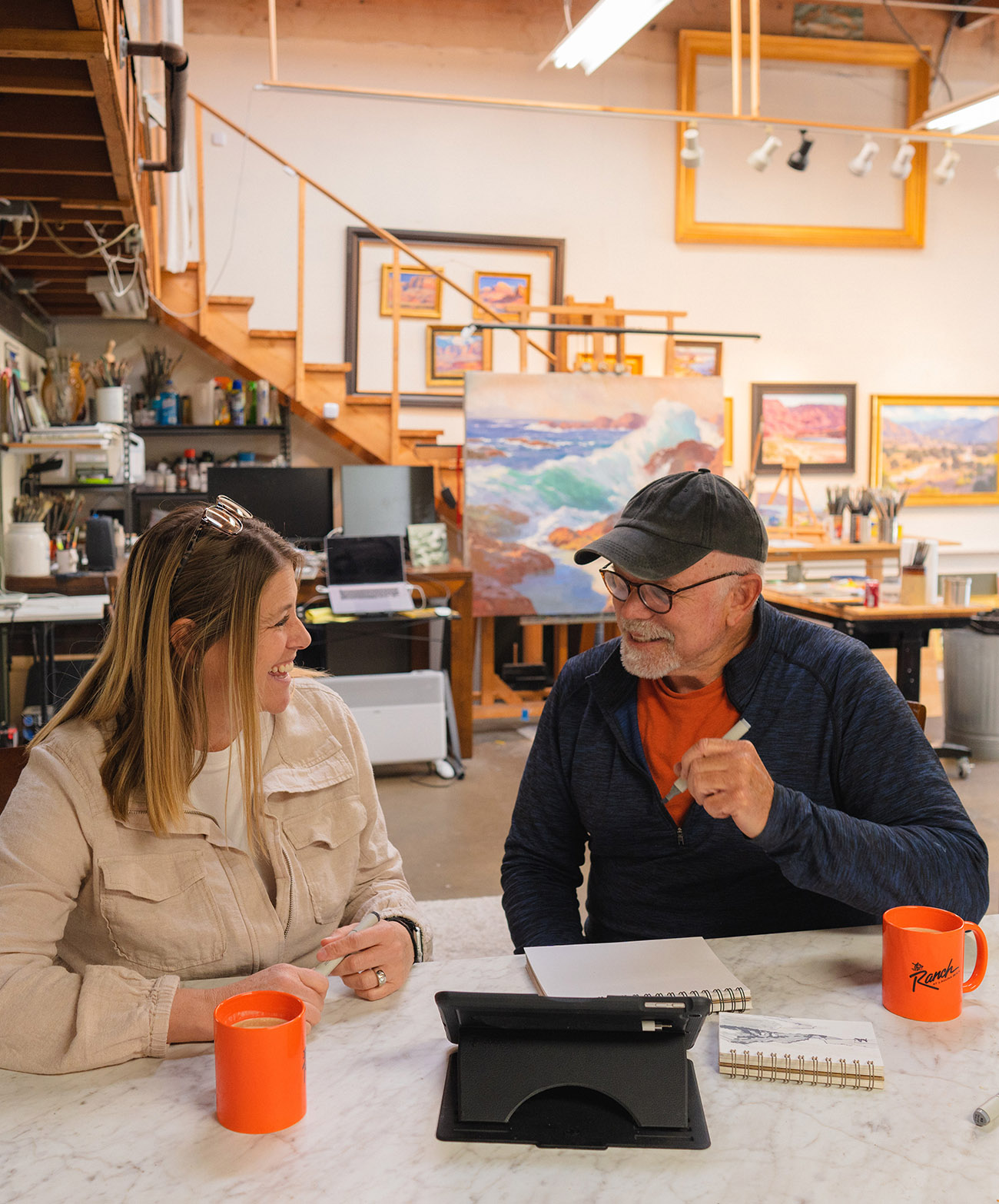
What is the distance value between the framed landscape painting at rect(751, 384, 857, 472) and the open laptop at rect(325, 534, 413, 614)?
4.05 meters

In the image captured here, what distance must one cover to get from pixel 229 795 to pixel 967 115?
623 cm

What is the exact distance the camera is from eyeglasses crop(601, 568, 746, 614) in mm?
1647

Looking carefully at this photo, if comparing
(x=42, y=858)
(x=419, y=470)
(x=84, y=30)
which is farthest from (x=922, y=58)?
(x=42, y=858)

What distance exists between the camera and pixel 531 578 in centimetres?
598

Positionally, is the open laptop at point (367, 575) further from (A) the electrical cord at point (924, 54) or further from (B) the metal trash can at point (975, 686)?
(A) the electrical cord at point (924, 54)

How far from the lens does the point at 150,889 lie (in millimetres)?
1318

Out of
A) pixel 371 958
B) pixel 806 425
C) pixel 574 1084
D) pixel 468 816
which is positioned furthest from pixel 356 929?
pixel 806 425

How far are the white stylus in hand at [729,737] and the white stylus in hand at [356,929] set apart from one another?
1.55 feet

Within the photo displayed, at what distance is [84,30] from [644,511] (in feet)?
4.84

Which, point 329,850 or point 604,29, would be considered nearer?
point 329,850

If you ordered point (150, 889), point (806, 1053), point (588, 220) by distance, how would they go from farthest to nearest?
point (588, 220) < point (150, 889) < point (806, 1053)

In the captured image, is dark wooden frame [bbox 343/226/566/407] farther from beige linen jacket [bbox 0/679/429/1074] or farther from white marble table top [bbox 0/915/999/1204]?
white marble table top [bbox 0/915/999/1204]

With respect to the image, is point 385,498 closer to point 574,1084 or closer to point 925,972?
point 925,972

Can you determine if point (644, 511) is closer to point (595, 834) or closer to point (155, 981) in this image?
point (595, 834)
